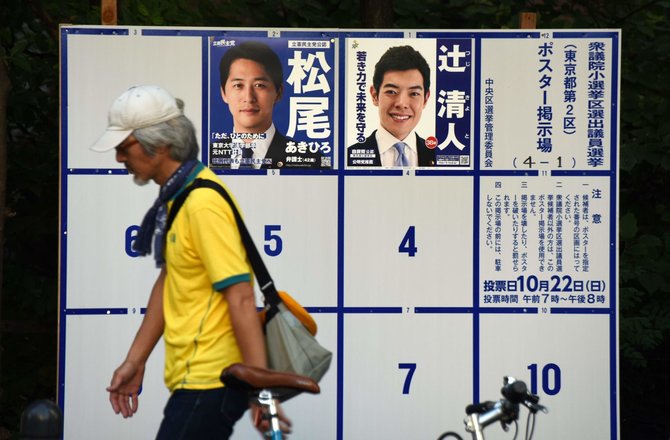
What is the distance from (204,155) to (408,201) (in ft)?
4.39

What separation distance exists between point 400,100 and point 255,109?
0.93m

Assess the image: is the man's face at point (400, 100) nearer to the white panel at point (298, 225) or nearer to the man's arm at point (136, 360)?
the white panel at point (298, 225)

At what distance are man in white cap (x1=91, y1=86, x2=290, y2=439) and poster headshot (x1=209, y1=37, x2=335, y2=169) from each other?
2.61m

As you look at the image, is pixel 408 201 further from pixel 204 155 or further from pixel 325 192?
pixel 204 155

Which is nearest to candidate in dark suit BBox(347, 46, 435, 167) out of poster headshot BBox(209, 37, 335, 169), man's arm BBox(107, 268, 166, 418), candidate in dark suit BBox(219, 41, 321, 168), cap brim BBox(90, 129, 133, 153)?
poster headshot BBox(209, 37, 335, 169)

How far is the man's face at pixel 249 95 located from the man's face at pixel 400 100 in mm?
675

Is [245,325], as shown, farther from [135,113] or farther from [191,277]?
[135,113]

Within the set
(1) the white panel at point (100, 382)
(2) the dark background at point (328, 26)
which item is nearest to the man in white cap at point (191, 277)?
(1) the white panel at point (100, 382)

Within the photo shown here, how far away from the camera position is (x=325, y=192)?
7.87 metres

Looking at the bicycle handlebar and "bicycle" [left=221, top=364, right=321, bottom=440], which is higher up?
"bicycle" [left=221, top=364, right=321, bottom=440]

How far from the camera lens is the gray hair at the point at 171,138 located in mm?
5164

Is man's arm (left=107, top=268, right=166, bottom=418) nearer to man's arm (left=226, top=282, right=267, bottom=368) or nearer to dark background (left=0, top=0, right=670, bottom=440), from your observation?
man's arm (left=226, top=282, right=267, bottom=368)

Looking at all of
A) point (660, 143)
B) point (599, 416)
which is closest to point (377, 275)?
point (599, 416)

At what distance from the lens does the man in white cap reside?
489cm
